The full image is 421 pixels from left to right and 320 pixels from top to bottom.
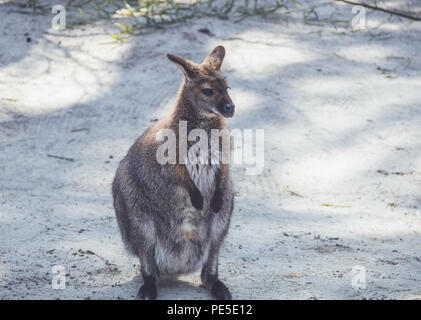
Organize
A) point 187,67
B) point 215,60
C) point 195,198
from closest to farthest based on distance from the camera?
point 195,198
point 187,67
point 215,60

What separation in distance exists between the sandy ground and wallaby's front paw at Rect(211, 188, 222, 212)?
416mm

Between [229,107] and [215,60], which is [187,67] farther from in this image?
[229,107]

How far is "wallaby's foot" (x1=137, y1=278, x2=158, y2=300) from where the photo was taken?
2955 millimetres

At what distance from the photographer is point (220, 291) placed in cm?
299

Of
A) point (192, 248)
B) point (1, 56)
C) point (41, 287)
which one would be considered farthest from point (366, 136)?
point (1, 56)

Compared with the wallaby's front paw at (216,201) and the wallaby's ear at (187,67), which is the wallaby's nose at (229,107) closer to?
the wallaby's ear at (187,67)

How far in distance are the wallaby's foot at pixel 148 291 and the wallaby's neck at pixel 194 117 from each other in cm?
75

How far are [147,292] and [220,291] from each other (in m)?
0.33

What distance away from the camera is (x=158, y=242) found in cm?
306
